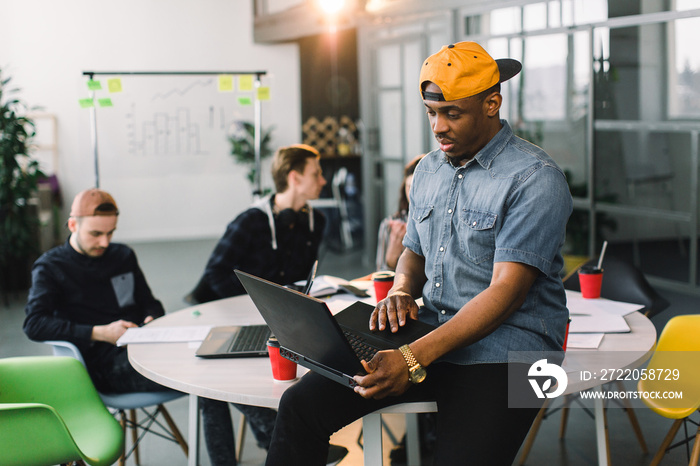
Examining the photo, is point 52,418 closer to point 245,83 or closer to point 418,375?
point 418,375

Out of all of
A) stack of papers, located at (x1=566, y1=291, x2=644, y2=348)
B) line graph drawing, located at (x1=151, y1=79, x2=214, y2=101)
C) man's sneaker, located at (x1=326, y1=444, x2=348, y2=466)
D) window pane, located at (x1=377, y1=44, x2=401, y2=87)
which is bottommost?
man's sneaker, located at (x1=326, y1=444, x2=348, y2=466)

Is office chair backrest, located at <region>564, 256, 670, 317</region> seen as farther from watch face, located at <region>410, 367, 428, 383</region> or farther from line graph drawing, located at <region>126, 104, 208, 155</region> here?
line graph drawing, located at <region>126, 104, 208, 155</region>

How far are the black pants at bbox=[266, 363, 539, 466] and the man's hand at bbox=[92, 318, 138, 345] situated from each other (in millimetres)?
987

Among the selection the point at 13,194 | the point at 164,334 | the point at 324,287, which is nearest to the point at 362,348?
the point at 164,334

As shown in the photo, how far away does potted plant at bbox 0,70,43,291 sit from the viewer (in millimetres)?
5703

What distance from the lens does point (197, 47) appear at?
9094mm

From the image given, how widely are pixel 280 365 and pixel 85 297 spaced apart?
1.19 metres

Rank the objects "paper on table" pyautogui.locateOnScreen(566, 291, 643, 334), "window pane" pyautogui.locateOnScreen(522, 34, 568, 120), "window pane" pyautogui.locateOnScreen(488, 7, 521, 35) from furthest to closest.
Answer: "window pane" pyautogui.locateOnScreen(488, 7, 521, 35) → "window pane" pyautogui.locateOnScreen(522, 34, 568, 120) → "paper on table" pyautogui.locateOnScreen(566, 291, 643, 334)

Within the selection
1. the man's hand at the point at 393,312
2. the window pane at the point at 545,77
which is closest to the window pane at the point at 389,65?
the window pane at the point at 545,77

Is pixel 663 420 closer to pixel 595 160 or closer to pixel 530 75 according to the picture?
pixel 595 160

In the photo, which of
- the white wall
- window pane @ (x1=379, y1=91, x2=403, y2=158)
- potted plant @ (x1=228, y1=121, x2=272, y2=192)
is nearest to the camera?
window pane @ (x1=379, y1=91, x2=403, y2=158)

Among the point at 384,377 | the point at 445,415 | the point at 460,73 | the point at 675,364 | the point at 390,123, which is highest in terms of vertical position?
the point at 390,123

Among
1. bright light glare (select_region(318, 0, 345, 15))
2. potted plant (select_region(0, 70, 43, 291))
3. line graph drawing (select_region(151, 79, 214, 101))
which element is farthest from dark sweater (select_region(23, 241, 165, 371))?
bright light glare (select_region(318, 0, 345, 15))

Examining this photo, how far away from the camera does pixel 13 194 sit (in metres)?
5.80
